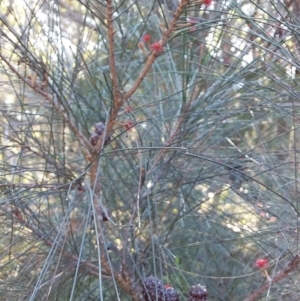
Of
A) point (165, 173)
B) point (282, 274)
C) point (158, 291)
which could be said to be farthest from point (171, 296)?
point (165, 173)

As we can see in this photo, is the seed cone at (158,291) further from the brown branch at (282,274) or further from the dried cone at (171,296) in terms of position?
the brown branch at (282,274)

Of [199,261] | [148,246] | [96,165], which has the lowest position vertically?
[199,261]

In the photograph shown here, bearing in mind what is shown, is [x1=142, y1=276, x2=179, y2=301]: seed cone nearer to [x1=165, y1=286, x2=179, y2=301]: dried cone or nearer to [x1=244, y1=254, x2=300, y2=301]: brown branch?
[x1=165, y1=286, x2=179, y2=301]: dried cone

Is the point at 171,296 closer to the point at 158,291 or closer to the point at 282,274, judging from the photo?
the point at 158,291

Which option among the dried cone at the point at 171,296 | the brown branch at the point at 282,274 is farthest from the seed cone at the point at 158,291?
the brown branch at the point at 282,274

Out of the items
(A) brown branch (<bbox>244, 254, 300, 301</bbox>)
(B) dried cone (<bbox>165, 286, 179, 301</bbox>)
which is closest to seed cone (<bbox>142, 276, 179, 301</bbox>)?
(B) dried cone (<bbox>165, 286, 179, 301</bbox>)

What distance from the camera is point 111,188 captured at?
49.5 inches

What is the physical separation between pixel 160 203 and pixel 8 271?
33 cm

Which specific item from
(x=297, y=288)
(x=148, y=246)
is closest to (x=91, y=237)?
(x=148, y=246)

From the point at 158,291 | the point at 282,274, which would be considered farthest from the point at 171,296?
the point at 282,274

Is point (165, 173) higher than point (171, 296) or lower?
higher

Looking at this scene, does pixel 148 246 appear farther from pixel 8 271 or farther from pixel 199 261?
pixel 199 261

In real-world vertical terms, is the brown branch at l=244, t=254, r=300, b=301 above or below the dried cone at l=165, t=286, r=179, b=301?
above

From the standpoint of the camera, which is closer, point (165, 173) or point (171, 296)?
point (171, 296)
